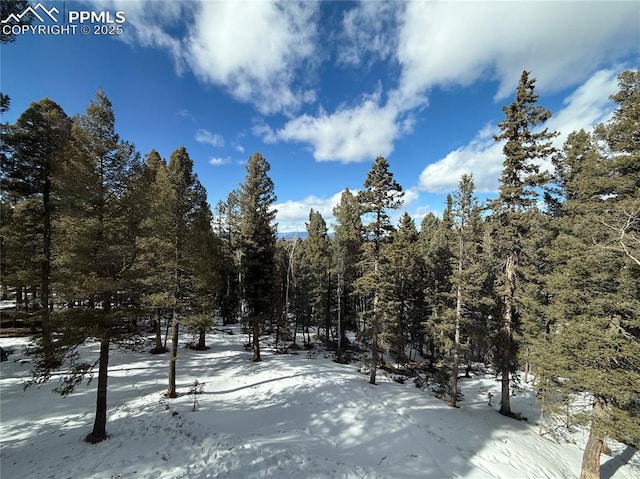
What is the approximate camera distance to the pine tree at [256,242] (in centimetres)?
1981

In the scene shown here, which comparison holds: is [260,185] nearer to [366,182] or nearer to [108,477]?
[366,182]

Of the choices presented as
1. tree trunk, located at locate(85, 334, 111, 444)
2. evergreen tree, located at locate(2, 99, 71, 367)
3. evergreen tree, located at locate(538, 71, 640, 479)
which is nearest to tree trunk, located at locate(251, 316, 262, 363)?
tree trunk, located at locate(85, 334, 111, 444)

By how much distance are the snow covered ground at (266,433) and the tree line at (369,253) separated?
1.24 metres

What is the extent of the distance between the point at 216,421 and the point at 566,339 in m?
14.3

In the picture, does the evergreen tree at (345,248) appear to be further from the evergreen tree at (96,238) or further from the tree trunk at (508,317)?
the evergreen tree at (96,238)

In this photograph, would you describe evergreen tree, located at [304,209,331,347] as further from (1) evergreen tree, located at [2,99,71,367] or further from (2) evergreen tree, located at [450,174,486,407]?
(1) evergreen tree, located at [2,99,71,367]

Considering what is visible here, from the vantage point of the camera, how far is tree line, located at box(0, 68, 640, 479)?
30.4 feet

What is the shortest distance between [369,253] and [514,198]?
8.84 meters

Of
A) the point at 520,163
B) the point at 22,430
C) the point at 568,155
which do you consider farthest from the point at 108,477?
the point at 568,155

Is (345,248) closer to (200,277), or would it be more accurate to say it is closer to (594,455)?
(200,277)

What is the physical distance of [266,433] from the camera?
10.7 m

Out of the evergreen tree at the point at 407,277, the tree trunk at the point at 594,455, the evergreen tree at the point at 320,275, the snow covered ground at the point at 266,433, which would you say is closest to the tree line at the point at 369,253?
the tree trunk at the point at 594,455

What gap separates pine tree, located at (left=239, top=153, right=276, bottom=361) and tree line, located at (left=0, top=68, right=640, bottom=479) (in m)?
0.10

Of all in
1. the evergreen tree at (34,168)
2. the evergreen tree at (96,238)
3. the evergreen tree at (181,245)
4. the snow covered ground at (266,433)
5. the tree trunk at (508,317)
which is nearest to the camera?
the snow covered ground at (266,433)
